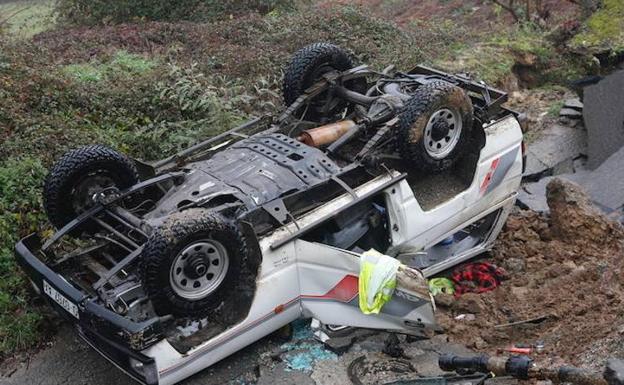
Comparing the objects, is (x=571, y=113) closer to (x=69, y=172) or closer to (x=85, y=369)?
(x=69, y=172)

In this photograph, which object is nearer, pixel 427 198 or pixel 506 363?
pixel 506 363

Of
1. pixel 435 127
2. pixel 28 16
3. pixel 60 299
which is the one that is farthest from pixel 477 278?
pixel 28 16

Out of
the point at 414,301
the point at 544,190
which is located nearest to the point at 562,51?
the point at 544,190

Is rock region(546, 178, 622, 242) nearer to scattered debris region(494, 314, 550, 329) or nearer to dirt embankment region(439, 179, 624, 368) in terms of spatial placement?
dirt embankment region(439, 179, 624, 368)

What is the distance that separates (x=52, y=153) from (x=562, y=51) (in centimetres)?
810

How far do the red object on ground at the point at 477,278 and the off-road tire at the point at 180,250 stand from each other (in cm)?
226

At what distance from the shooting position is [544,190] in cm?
755

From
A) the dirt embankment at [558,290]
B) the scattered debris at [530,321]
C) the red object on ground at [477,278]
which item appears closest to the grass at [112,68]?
the red object on ground at [477,278]

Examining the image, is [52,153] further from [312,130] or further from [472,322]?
[472,322]

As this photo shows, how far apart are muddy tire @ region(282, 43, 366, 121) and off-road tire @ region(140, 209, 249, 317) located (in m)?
2.23

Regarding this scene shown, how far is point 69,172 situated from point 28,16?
14.0 meters

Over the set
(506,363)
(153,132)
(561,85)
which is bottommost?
(561,85)

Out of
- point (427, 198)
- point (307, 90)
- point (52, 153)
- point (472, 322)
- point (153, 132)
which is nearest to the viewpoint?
point (472, 322)

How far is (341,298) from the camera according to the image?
5152 mm
